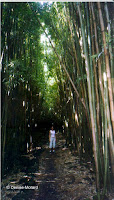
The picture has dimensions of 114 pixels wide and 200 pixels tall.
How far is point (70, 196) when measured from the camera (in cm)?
213

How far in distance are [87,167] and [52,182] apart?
3.02ft

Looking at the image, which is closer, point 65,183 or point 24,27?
point 65,183

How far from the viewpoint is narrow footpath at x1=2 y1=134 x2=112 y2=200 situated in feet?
7.09

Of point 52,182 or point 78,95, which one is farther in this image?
point 52,182

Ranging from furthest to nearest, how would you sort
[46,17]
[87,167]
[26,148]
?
[26,148], [87,167], [46,17]

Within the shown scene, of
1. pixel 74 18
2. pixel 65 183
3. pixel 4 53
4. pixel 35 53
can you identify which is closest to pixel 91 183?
pixel 65 183

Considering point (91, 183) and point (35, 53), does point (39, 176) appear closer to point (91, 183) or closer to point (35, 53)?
point (91, 183)

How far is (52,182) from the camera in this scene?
102 inches

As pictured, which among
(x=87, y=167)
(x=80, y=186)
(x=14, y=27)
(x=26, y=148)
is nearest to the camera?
(x=80, y=186)

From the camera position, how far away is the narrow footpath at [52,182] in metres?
2.16

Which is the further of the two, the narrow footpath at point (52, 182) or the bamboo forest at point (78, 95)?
the narrow footpath at point (52, 182)

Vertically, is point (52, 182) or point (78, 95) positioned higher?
point (78, 95)

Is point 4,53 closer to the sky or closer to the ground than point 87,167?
closer to the sky

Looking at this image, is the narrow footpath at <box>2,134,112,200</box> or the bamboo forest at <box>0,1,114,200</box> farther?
the narrow footpath at <box>2,134,112,200</box>
